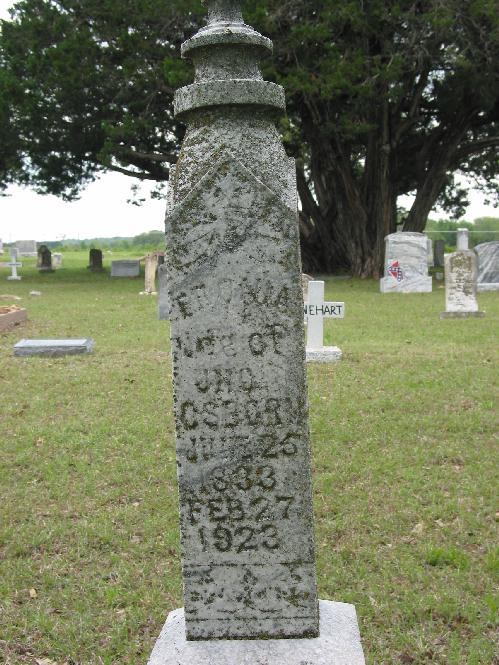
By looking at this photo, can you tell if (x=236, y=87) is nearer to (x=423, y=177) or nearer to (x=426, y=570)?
(x=426, y=570)

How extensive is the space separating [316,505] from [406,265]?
16340mm

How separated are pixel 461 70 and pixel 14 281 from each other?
57.6 feet

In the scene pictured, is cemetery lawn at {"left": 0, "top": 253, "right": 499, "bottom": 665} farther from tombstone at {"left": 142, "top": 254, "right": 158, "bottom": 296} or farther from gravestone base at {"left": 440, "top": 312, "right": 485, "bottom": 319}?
tombstone at {"left": 142, "top": 254, "right": 158, "bottom": 296}

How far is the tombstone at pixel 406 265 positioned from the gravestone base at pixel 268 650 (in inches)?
713

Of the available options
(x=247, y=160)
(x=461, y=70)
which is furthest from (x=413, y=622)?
(x=461, y=70)

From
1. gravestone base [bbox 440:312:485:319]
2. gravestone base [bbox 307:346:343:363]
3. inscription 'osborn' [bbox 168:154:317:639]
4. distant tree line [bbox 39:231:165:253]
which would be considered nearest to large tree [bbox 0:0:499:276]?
gravestone base [bbox 440:312:485:319]

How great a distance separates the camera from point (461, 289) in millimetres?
14289

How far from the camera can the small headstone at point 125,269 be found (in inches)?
1169

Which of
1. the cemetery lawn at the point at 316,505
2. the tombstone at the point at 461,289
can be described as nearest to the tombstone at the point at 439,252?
the tombstone at the point at 461,289

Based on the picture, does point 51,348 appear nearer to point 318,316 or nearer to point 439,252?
point 318,316

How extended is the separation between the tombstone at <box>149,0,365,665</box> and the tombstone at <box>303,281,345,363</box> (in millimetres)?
7247

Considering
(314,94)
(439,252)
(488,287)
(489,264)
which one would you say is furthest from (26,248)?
(488,287)

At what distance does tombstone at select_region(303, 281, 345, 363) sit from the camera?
9867mm

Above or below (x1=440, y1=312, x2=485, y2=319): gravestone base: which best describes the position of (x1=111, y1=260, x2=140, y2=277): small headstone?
above
